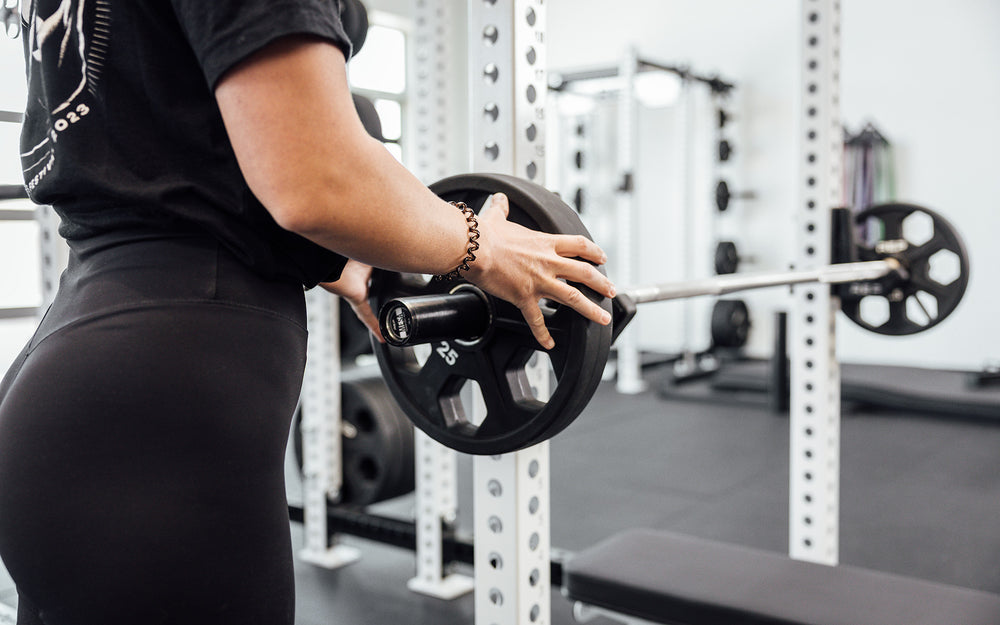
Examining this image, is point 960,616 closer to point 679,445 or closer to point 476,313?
point 476,313

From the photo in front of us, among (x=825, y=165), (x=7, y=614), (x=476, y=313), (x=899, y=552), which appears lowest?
(x=899, y=552)

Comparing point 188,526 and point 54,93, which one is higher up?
point 54,93

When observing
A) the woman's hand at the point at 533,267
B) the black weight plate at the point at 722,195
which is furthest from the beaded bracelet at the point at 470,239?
the black weight plate at the point at 722,195

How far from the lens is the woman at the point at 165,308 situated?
647 mm

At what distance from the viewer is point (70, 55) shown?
692 millimetres

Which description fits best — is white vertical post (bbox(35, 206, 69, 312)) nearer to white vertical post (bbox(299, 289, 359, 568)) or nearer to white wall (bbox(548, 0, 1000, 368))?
white vertical post (bbox(299, 289, 359, 568))

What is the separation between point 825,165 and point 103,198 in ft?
5.57

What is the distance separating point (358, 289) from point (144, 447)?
1.70 ft

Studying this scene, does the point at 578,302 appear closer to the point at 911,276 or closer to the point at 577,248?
the point at 577,248

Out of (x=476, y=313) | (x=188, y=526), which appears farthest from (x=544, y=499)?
(x=188, y=526)

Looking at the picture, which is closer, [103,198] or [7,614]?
[103,198]

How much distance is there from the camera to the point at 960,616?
55.1 inches

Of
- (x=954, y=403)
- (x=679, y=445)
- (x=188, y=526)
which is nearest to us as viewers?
(x=188, y=526)

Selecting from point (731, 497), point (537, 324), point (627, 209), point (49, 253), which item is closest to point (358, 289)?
point (537, 324)
